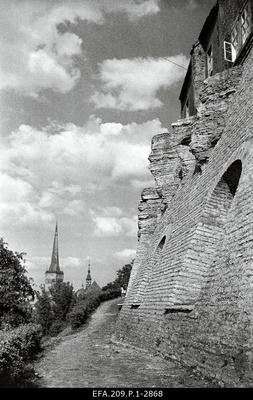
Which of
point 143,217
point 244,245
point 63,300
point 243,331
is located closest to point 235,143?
point 244,245

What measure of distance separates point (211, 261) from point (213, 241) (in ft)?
3.82

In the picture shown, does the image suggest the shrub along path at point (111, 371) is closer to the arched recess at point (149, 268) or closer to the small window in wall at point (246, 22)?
the arched recess at point (149, 268)

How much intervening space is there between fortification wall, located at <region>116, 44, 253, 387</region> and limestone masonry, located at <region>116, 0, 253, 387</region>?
0.02 m

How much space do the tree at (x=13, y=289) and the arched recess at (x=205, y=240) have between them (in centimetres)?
1143

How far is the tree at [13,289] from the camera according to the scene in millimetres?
18188

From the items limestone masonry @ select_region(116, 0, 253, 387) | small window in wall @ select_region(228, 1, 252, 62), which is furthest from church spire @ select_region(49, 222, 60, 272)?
small window in wall @ select_region(228, 1, 252, 62)

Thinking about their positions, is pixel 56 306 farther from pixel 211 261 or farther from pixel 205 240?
pixel 211 261

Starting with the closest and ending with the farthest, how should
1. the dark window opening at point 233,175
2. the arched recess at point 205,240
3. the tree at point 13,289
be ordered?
the dark window opening at point 233,175 < the arched recess at point 205,240 < the tree at point 13,289

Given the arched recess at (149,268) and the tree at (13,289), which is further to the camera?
the tree at (13,289)

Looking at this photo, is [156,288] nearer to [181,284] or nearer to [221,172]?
[181,284]

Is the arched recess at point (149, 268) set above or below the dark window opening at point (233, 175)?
below

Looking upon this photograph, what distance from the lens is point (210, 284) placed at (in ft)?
22.2

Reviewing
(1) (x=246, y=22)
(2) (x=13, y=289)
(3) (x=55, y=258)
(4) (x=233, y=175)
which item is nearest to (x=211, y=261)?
(4) (x=233, y=175)

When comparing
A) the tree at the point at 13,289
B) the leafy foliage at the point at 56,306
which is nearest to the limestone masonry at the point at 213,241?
the tree at the point at 13,289
